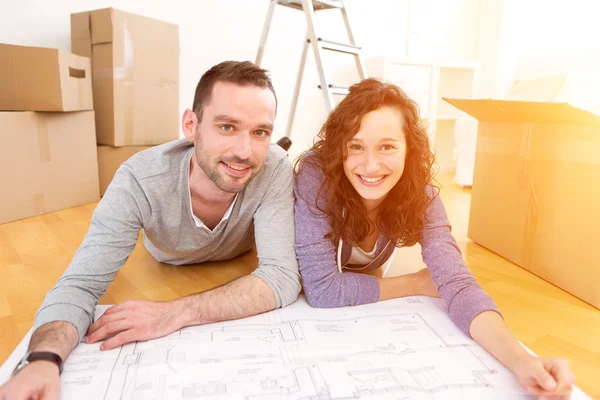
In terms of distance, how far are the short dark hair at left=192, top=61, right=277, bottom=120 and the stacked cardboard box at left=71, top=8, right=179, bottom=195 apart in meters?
1.25

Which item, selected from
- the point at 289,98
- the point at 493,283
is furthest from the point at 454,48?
the point at 493,283

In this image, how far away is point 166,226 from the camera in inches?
39.6

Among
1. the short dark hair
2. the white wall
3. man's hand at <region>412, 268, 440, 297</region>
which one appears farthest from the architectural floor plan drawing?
the white wall

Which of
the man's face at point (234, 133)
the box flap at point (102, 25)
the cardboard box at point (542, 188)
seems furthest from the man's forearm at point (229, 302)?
the box flap at point (102, 25)

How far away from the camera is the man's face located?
35.4 inches

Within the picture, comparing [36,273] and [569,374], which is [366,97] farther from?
[36,273]

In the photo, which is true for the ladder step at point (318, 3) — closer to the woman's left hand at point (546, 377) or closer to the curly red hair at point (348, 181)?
the curly red hair at point (348, 181)

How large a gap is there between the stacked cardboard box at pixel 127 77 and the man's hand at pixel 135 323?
147cm

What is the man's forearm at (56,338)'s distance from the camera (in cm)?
67

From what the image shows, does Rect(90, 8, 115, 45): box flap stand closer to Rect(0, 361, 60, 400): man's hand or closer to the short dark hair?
the short dark hair

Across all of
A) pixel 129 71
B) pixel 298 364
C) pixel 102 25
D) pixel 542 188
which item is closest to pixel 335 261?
pixel 298 364

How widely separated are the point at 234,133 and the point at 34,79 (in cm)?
132

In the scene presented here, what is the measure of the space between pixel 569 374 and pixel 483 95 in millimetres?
3064

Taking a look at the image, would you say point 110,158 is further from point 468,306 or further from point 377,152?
point 468,306
